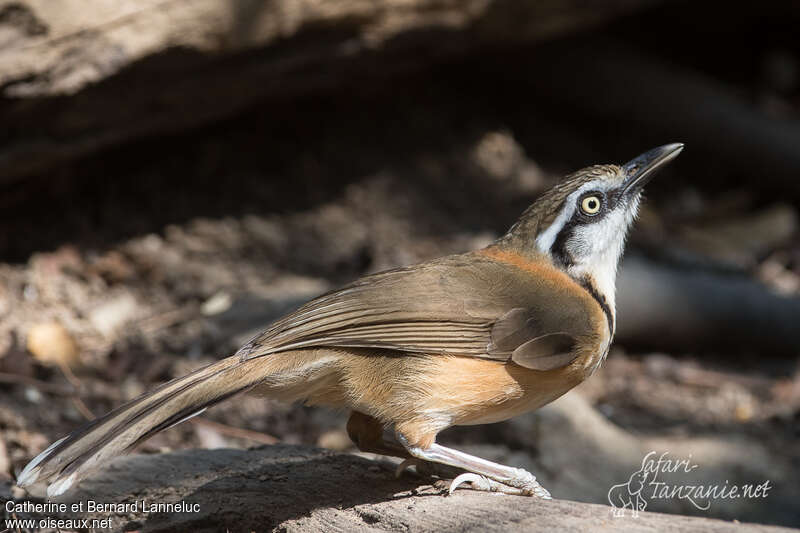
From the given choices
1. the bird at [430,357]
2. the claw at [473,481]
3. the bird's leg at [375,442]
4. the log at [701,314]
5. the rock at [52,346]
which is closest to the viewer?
the bird at [430,357]

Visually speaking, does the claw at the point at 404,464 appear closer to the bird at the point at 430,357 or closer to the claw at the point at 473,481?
the bird at the point at 430,357

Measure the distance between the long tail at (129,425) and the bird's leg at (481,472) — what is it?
757 mm

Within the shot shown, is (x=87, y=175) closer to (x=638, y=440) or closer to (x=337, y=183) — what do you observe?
(x=337, y=183)

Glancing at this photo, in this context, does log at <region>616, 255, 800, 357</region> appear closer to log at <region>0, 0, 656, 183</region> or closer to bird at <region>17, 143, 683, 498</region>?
log at <region>0, 0, 656, 183</region>

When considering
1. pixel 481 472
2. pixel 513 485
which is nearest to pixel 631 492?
pixel 513 485

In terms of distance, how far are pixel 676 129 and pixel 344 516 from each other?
6.51 metres

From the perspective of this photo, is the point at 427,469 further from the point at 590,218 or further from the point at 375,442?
the point at 590,218

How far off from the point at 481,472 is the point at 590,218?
4.35 ft

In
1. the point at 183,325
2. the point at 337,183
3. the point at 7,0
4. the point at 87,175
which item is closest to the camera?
the point at 7,0

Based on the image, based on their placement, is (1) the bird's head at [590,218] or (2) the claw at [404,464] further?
(1) the bird's head at [590,218]

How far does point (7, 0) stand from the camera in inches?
202

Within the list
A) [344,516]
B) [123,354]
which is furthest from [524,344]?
[123,354]

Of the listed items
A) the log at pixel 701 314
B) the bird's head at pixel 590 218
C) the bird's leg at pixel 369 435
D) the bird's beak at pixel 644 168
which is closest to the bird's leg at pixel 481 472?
the bird's leg at pixel 369 435

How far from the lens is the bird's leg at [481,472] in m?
3.85
